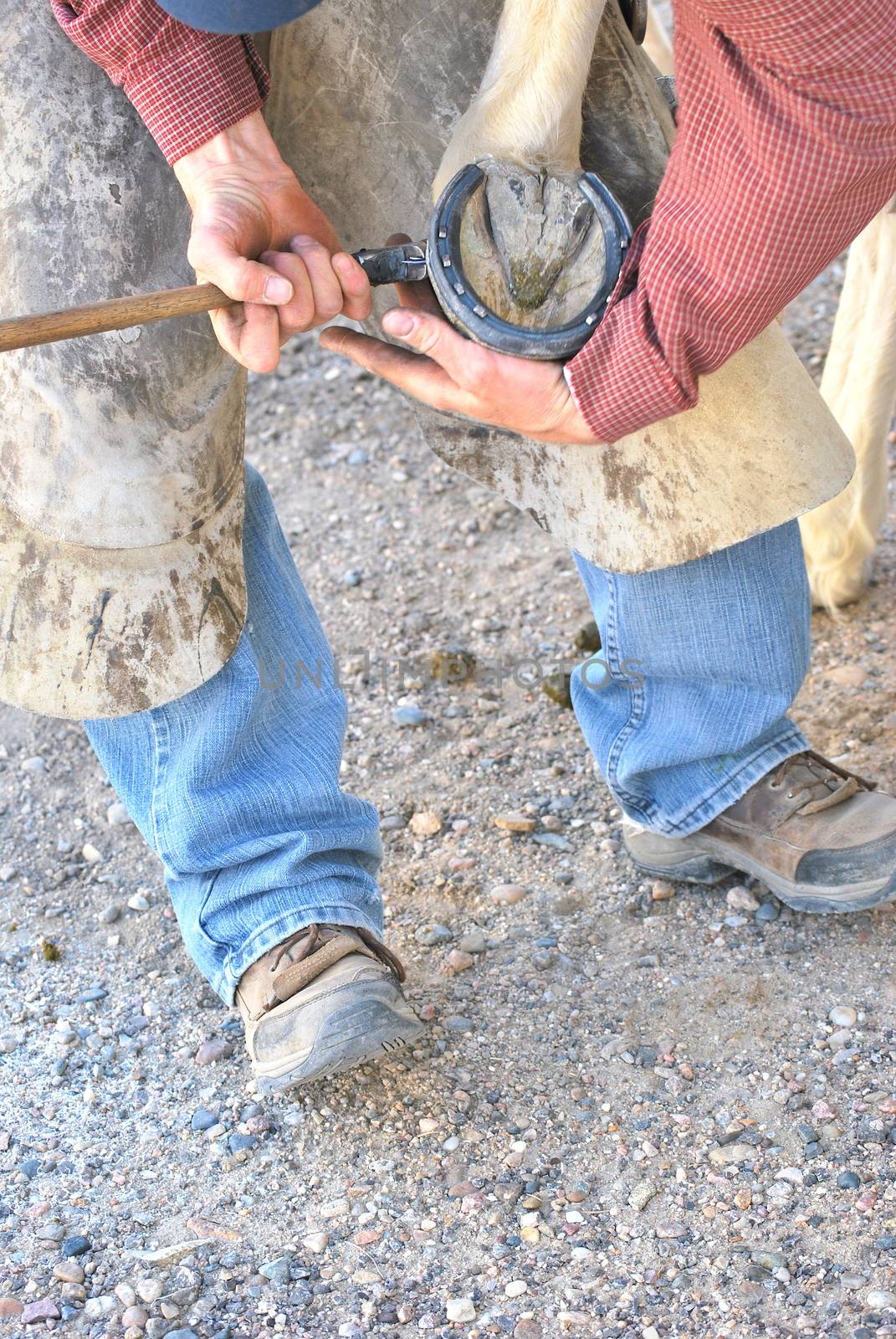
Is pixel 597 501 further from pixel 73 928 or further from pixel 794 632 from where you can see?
pixel 73 928

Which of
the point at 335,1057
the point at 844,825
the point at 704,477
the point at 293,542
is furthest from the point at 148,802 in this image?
the point at 293,542

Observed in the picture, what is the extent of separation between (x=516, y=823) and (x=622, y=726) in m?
0.26

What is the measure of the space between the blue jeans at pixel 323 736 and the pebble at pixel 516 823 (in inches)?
7.7

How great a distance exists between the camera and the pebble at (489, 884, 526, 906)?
5.57ft

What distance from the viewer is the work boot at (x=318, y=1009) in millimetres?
1344

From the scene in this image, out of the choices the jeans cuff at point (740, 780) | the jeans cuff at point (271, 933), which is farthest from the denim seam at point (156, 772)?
the jeans cuff at point (740, 780)

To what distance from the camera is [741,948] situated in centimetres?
158

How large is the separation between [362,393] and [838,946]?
1663mm

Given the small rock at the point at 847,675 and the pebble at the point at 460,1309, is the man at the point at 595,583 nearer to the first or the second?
the pebble at the point at 460,1309

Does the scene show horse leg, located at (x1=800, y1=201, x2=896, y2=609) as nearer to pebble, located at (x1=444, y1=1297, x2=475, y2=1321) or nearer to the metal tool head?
the metal tool head

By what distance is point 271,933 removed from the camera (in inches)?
55.9

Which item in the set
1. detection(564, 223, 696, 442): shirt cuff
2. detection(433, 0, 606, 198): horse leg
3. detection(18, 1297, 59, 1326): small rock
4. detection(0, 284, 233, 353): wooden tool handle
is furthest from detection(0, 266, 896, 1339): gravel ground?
detection(0, 284, 233, 353): wooden tool handle

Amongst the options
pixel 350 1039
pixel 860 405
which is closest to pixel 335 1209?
pixel 350 1039

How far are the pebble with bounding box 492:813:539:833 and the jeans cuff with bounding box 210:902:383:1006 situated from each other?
0.41 meters
